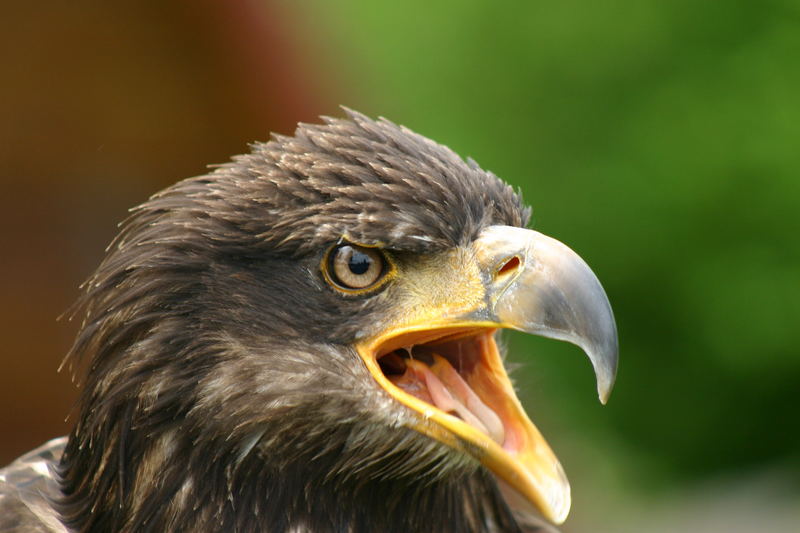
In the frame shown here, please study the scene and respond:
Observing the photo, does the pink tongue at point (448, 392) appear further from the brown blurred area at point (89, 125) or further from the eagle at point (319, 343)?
the brown blurred area at point (89, 125)

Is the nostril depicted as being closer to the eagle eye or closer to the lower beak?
the lower beak

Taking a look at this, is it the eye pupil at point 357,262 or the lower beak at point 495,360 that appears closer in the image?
the lower beak at point 495,360

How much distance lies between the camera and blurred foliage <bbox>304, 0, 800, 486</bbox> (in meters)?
7.01

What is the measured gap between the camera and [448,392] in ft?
9.88

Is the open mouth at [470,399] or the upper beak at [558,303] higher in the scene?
the upper beak at [558,303]

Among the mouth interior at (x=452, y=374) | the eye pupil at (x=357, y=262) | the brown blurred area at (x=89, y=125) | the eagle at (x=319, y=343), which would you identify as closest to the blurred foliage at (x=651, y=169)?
the brown blurred area at (x=89, y=125)

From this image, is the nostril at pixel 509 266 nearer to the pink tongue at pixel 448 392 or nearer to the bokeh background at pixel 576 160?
the pink tongue at pixel 448 392

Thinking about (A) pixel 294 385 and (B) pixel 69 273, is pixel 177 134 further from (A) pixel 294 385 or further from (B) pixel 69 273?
(A) pixel 294 385

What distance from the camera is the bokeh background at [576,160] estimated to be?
7.04 meters

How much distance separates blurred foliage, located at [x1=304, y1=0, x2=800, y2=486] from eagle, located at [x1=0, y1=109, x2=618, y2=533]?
4148 millimetres

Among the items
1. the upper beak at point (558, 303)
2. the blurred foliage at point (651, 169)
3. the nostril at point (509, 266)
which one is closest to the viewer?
the upper beak at point (558, 303)

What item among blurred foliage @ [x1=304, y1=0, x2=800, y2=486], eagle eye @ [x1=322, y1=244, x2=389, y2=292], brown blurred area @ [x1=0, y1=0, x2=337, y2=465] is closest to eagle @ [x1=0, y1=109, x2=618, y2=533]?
eagle eye @ [x1=322, y1=244, x2=389, y2=292]

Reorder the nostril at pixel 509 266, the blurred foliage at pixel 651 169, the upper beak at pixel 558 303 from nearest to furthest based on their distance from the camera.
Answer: the upper beak at pixel 558 303 < the nostril at pixel 509 266 < the blurred foliage at pixel 651 169

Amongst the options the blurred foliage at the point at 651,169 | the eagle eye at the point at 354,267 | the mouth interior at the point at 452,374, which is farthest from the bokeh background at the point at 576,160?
the eagle eye at the point at 354,267
